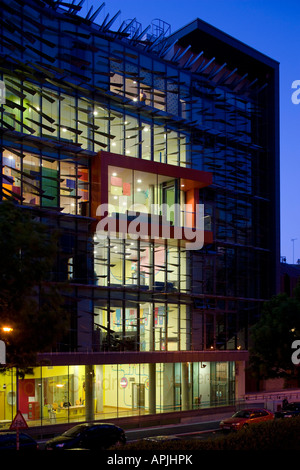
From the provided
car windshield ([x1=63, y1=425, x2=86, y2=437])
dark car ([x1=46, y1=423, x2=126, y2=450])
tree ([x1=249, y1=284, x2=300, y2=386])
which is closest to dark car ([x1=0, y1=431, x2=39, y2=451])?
dark car ([x1=46, y1=423, x2=126, y2=450])

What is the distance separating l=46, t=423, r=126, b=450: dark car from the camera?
26.4 metres

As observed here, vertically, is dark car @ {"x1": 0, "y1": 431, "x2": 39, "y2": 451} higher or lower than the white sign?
lower

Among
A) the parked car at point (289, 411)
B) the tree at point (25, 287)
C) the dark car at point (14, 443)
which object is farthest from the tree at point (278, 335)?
the tree at point (25, 287)

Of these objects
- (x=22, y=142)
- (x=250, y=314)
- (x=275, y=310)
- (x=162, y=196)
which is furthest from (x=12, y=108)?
(x=250, y=314)

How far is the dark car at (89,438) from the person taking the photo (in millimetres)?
26422

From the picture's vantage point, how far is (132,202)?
141ft

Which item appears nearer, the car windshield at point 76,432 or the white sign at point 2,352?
the white sign at point 2,352

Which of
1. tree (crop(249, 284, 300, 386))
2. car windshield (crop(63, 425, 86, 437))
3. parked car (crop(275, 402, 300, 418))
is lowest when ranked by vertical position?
parked car (crop(275, 402, 300, 418))

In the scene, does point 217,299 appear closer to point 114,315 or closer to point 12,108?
point 114,315

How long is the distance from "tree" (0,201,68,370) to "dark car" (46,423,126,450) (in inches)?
295

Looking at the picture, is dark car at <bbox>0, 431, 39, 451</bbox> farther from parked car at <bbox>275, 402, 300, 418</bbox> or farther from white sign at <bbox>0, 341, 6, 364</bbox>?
parked car at <bbox>275, 402, 300, 418</bbox>

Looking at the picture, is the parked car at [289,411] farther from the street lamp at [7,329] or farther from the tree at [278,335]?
the street lamp at [7,329]

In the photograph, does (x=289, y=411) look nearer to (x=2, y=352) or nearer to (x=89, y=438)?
(x=89, y=438)

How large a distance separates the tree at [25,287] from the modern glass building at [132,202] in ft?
51.7
